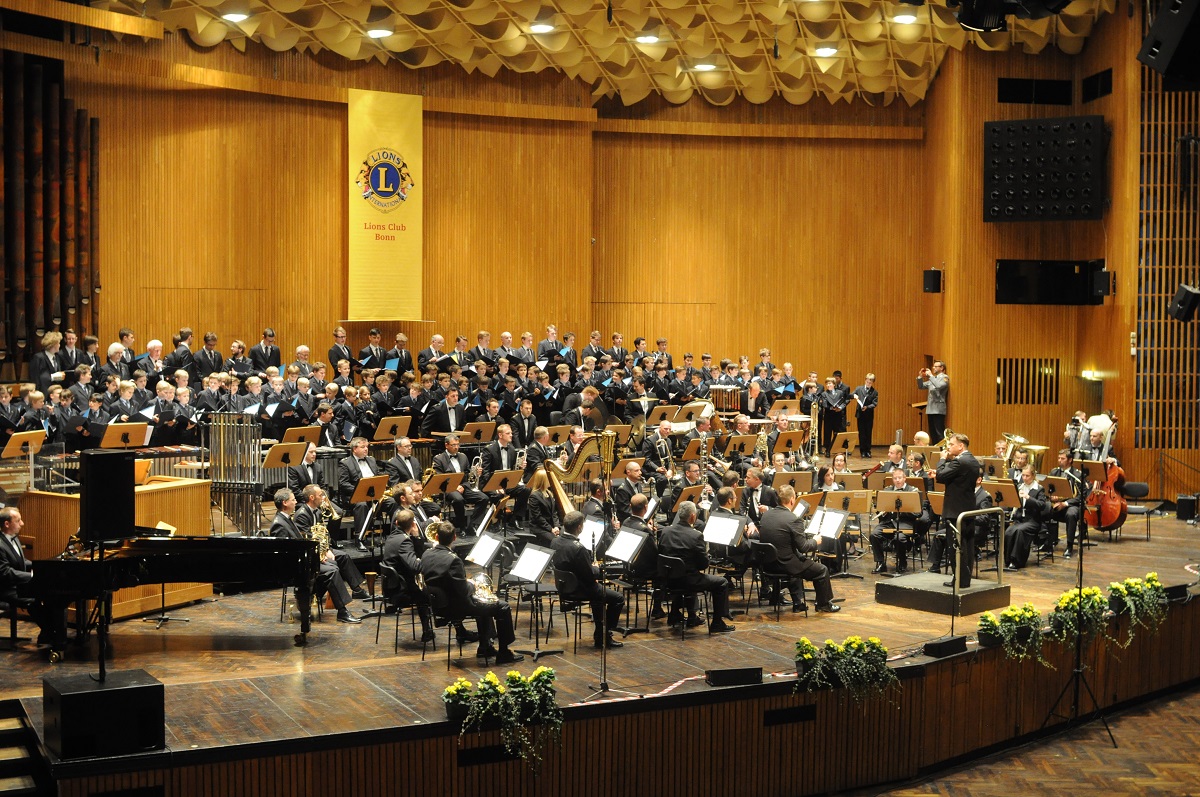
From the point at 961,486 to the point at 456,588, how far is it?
535 cm

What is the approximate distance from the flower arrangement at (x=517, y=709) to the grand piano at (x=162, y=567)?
222cm

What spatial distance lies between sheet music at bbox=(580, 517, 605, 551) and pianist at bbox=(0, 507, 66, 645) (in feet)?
13.2

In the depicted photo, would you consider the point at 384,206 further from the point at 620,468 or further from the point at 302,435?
the point at 620,468

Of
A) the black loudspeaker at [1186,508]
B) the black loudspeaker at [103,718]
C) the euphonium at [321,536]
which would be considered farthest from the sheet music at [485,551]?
the black loudspeaker at [1186,508]

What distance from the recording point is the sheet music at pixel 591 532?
1049 cm

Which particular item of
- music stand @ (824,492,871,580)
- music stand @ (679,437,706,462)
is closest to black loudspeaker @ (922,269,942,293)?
music stand @ (679,437,706,462)

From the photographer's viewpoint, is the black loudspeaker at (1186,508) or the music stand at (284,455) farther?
the black loudspeaker at (1186,508)

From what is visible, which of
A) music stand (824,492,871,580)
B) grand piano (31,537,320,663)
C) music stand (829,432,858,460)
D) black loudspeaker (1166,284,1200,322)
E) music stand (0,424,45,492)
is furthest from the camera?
music stand (829,432,858,460)

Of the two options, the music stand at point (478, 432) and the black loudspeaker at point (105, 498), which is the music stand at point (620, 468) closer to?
the music stand at point (478, 432)

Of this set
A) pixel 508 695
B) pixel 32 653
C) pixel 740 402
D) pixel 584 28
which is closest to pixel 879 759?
pixel 508 695

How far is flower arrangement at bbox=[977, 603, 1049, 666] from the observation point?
33.3 feet

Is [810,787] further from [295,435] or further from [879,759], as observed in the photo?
[295,435]

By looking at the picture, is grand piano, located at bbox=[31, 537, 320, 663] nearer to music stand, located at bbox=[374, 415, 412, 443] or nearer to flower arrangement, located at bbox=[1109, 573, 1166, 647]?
music stand, located at bbox=[374, 415, 412, 443]

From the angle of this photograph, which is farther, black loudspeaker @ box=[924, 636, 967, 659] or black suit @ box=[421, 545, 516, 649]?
black loudspeaker @ box=[924, 636, 967, 659]
